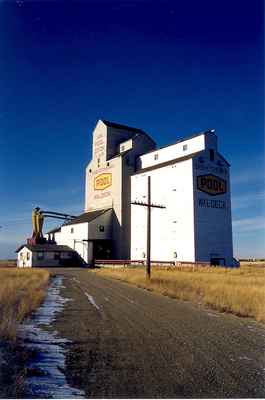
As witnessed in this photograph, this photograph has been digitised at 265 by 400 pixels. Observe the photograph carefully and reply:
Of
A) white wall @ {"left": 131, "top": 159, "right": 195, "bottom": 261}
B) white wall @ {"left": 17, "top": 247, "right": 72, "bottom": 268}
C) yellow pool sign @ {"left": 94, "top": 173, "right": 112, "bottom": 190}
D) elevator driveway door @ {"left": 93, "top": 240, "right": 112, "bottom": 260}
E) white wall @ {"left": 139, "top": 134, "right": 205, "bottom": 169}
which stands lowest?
white wall @ {"left": 17, "top": 247, "right": 72, "bottom": 268}

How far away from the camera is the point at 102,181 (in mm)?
60562

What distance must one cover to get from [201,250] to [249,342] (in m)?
33.3

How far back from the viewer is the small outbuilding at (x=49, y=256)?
5981cm

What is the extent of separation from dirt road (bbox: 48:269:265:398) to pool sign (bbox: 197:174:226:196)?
31.2 m

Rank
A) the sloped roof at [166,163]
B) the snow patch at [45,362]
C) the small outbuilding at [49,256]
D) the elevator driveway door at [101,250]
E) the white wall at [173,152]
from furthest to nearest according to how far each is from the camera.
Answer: the small outbuilding at [49,256] → the elevator driveway door at [101,250] → the white wall at [173,152] → the sloped roof at [166,163] → the snow patch at [45,362]

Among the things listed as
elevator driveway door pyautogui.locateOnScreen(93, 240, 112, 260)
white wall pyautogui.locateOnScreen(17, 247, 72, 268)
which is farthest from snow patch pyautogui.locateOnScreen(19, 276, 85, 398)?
white wall pyautogui.locateOnScreen(17, 247, 72, 268)

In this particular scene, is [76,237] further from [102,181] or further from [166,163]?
[166,163]

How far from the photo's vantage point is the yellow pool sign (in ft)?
193

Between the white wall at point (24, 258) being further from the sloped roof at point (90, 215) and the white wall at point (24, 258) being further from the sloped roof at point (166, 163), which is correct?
the sloped roof at point (166, 163)

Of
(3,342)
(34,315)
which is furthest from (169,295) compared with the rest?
(3,342)

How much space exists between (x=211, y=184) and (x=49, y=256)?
97.4 ft

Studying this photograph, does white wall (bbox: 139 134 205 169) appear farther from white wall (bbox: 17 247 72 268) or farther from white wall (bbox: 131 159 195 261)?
white wall (bbox: 17 247 72 268)

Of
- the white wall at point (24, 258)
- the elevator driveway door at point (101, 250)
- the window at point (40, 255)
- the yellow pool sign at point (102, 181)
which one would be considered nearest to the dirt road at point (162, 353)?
the elevator driveway door at point (101, 250)

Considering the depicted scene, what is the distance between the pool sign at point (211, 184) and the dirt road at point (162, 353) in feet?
102
